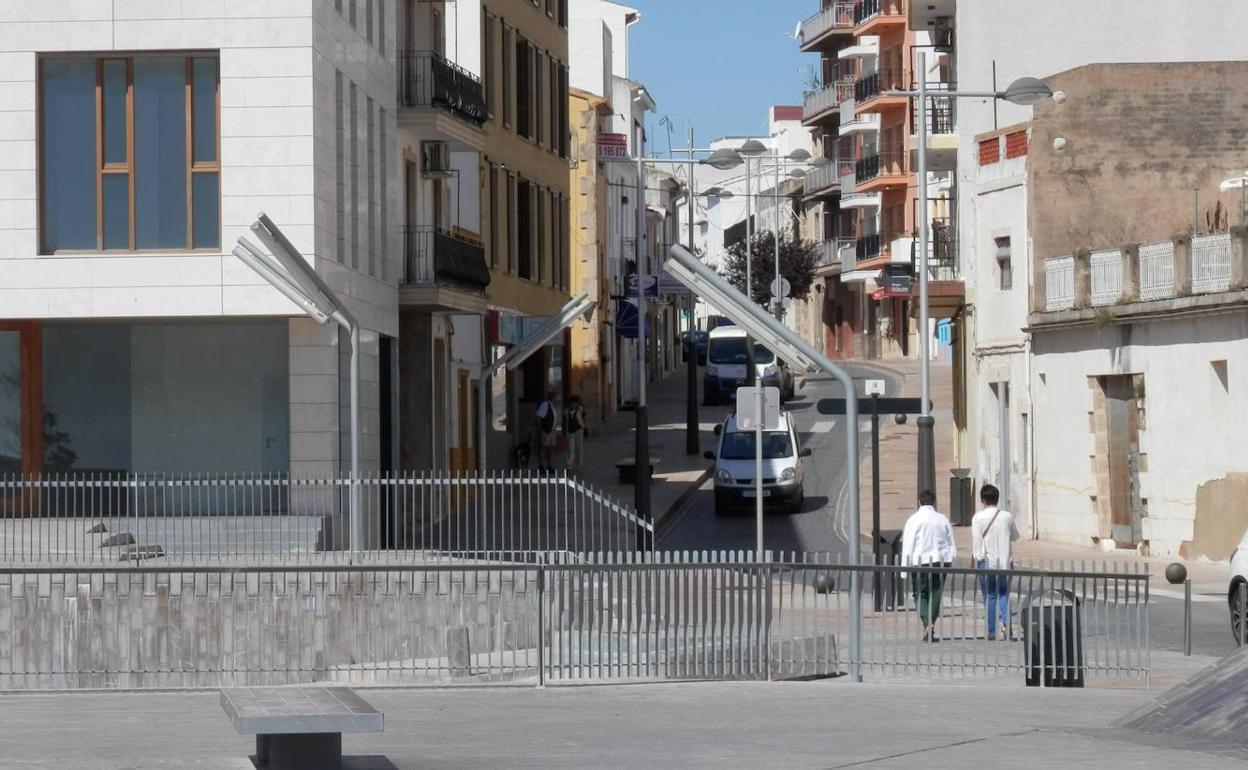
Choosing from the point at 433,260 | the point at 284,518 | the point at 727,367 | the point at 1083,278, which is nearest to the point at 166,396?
the point at 284,518

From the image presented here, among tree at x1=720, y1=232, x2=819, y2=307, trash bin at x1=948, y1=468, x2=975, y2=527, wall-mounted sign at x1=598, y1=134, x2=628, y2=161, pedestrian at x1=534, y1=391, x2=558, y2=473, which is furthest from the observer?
tree at x1=720, y1=232, x2=819, y2=307

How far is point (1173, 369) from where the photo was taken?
124ft

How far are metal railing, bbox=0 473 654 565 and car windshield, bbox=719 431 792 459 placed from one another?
57.3 ft

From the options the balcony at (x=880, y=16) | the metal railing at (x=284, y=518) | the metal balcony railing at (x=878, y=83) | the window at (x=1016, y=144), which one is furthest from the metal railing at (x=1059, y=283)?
the balcony at (x=880, y=16)

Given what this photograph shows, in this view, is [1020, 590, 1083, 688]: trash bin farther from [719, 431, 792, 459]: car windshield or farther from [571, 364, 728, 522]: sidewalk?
[719, 431, 792, 459]: car windshield

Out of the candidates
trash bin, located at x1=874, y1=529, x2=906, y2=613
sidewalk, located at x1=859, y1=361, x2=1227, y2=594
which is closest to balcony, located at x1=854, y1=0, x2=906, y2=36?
sidewalk, located at x1=859, y1=361, x2=1227, y2=594

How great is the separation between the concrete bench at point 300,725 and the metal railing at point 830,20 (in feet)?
292

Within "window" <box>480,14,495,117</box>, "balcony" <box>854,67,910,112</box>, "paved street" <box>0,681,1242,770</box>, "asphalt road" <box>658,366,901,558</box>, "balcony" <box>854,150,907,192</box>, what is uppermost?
"balcony" <box>854,67,910,112</box>

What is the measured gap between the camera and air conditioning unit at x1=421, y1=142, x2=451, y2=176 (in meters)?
40.6

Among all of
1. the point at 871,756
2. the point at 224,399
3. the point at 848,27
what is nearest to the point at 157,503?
the point at 224,399

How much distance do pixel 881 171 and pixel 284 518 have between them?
68.6 metres

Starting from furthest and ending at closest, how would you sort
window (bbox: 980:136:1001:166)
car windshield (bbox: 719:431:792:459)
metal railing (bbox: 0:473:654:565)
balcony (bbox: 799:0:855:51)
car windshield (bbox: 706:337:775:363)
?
balcony (bbox: 799:0:855:51) < car windshield (bbox: 706:337:775:363) < car windshield (bbox: 719:431:792:459) < window (bbox: 980:136:1001:166) < metal railing (bbox: 0:473:654:565)

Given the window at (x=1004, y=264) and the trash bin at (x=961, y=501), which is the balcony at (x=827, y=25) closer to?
the window at (x=1004, y=264)

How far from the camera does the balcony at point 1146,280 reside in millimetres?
35625
